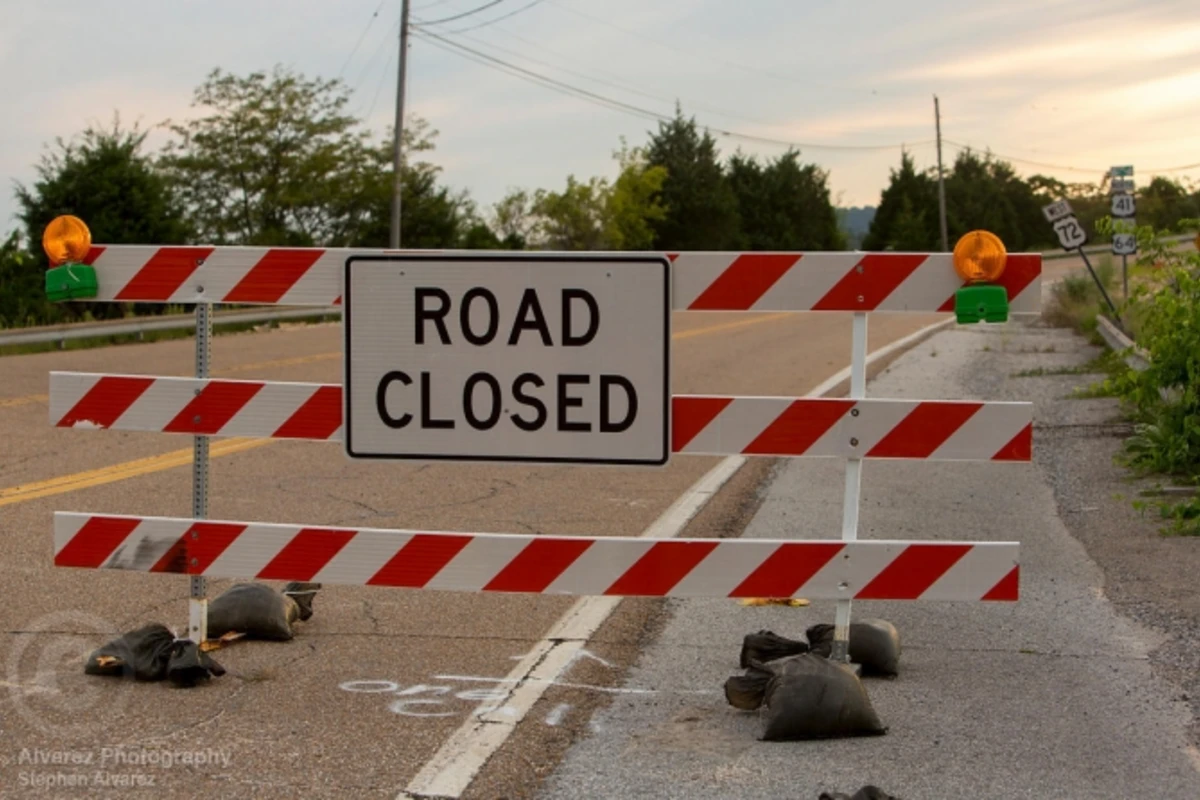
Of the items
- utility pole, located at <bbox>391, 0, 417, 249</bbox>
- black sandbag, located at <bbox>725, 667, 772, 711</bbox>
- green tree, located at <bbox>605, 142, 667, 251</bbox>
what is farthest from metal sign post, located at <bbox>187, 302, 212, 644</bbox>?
green tree, located at <bbox>605, 142, 667, 251</bbox>

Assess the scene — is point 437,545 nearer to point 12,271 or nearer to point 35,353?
point 35,353

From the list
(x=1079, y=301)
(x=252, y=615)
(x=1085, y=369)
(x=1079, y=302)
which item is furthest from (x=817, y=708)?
(x=1079, y=301)

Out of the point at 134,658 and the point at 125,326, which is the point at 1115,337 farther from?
the point at 134,658

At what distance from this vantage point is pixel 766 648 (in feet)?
17.4

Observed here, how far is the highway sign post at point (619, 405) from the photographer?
199 inches

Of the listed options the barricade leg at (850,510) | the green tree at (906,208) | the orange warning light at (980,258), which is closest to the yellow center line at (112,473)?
the barricade leg at (850,510)

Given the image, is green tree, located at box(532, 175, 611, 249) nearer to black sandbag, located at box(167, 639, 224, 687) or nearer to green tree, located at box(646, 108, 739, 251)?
green tree, located at box(646, 108, 739, 251)

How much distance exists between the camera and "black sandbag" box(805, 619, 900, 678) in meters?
5.34

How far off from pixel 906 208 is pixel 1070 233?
63853 mm

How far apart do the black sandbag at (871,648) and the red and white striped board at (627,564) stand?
0.88 feet

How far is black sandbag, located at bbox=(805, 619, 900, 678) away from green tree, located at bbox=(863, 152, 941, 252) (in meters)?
81.1

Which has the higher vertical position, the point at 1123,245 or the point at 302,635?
the point at 1123,245

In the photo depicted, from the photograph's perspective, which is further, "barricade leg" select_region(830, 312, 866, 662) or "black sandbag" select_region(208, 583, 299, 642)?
"black sandbag" select_region(208, 583, 299, 642)

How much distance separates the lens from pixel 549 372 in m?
5.07
